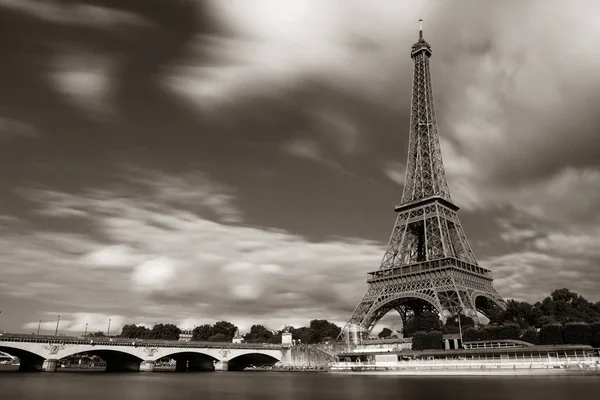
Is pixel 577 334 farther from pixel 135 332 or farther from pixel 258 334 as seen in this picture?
pixel 135 332

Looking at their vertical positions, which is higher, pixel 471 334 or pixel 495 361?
pixel 471 334

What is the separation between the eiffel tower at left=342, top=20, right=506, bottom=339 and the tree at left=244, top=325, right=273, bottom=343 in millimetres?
77901

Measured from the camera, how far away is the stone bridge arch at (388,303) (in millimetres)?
77819

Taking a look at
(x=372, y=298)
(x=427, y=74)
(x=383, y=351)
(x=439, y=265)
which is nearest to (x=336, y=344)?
(x=372, y=298)

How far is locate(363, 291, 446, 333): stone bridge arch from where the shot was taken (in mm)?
77819

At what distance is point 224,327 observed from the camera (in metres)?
164

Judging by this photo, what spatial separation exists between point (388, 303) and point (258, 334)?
3603 inches

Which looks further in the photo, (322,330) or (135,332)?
(135,332)

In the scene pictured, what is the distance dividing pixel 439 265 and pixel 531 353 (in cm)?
2601

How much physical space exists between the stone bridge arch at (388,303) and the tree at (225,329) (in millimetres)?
89157

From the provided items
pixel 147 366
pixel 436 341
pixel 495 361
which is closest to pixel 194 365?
pixel 147 366

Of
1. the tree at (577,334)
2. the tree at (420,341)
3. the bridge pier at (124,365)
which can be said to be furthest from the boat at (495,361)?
the bridge pier at (124,365)

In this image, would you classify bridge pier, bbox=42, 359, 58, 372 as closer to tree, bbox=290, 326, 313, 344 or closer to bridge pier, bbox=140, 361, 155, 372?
bridge pier, bbox=140, 361, 155, 372

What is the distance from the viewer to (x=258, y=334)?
16500 cm
